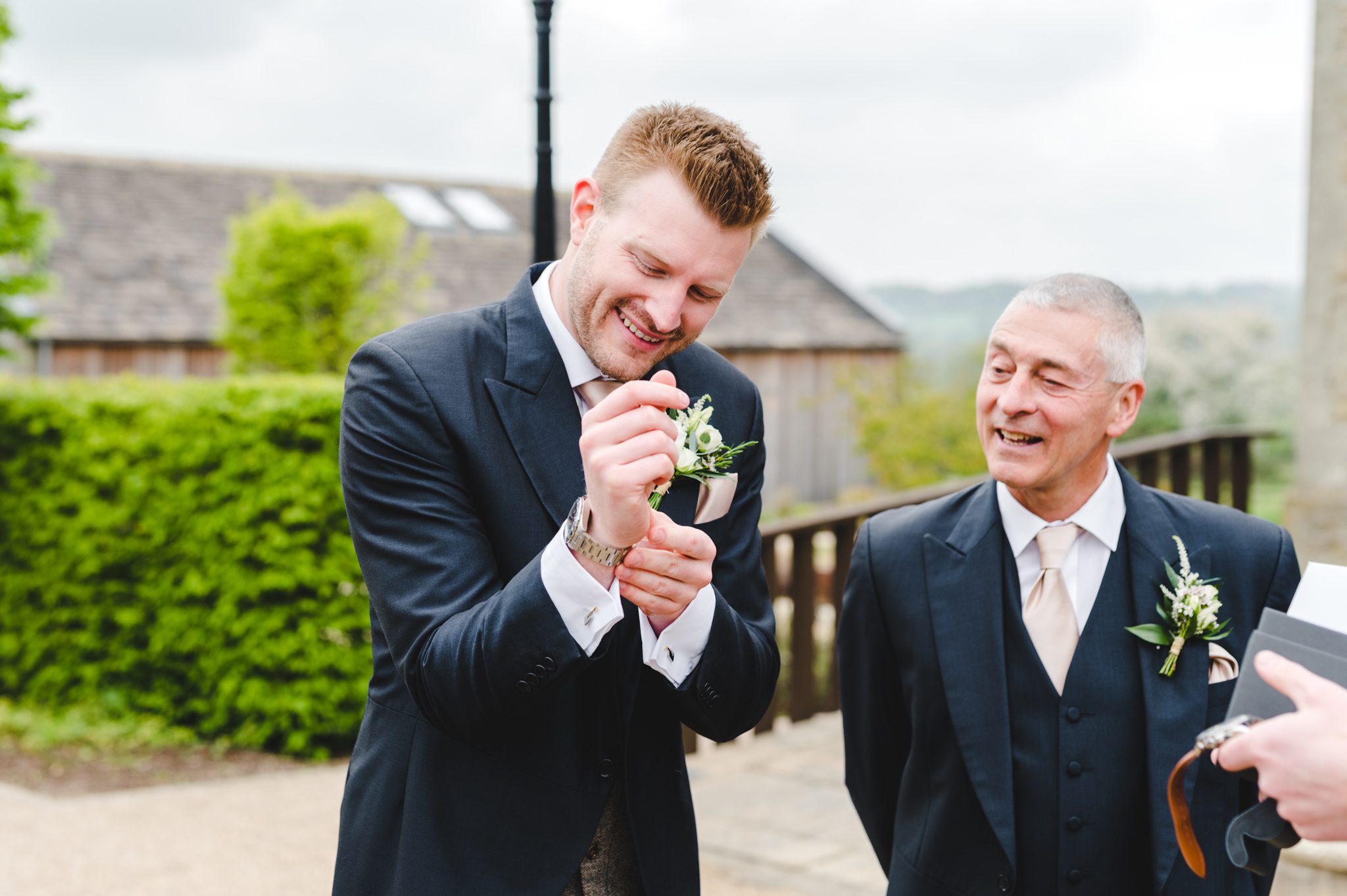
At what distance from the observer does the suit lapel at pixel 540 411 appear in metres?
1.97

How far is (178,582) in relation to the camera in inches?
289

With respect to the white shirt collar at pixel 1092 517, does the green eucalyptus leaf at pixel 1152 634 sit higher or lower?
lower

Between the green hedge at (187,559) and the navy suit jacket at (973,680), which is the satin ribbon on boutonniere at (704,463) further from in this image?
the green hedge at (187,559)

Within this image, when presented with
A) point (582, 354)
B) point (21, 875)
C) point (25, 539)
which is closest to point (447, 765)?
point (582, 354)

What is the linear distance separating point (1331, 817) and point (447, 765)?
126 centimetres

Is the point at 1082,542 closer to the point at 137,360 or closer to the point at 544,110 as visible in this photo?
the point at 544,110

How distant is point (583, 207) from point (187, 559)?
596 cm

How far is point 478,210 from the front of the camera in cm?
2403

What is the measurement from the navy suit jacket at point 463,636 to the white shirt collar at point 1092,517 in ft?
2.44

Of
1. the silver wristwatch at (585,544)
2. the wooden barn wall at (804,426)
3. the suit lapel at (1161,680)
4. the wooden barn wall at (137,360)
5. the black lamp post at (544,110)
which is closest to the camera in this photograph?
the silver wristwatch at (585,544)

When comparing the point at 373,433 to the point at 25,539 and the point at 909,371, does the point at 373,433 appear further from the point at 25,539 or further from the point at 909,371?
the point at 909,371

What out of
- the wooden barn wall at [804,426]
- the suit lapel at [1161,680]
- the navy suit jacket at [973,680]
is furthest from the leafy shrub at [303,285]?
the wooden barn wall at [804,426]

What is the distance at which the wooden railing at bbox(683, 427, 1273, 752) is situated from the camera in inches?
267

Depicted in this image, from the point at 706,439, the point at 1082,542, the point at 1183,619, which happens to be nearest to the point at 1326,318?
the point at 1082,542
